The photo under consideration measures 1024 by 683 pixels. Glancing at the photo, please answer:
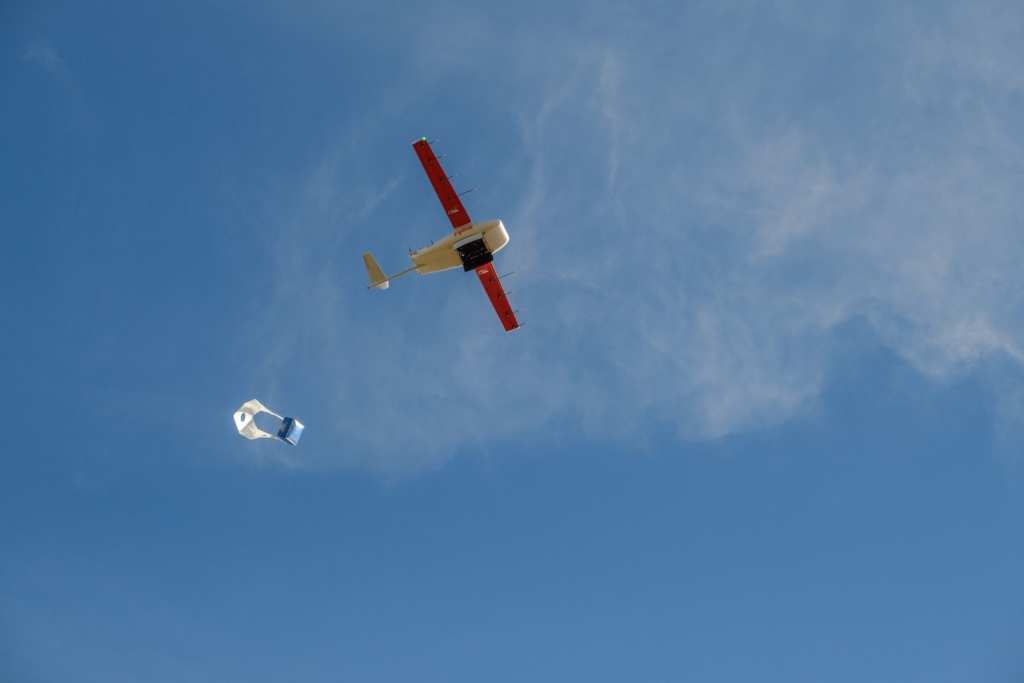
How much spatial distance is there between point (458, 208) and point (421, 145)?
559 centimetres

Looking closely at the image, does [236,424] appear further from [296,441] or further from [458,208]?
[458,208]

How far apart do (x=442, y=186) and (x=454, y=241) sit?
4.38 metres

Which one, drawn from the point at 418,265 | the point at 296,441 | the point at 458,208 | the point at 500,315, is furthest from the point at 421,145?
the point at 296,441

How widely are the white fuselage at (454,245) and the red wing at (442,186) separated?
0.85 metres

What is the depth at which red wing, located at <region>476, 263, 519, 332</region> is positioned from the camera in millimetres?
64312

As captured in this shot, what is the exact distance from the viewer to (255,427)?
6372 cm

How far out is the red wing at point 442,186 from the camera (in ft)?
198

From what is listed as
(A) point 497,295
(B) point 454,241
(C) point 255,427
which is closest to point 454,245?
(B) point 454,241

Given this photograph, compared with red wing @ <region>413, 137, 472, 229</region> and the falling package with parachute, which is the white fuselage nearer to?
red wing @ <region>413, 137, 472, 229</region>

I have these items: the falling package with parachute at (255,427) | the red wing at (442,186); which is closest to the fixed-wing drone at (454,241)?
the red wing at (442,186)

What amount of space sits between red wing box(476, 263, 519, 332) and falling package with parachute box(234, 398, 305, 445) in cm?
1900

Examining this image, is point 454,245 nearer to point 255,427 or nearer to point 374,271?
point 374,271

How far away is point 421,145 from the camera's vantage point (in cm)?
6016

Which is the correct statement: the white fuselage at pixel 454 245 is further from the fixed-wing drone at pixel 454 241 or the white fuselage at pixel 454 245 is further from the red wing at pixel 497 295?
the red wing at pixel 497 295
